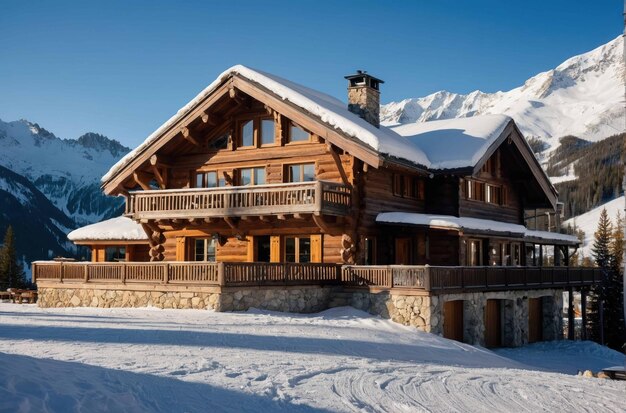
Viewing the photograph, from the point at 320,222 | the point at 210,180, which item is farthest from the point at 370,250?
the point at 210,180

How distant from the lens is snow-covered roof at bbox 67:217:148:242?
35500mm

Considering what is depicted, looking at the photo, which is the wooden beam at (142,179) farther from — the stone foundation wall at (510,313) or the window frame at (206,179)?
the stone foundation wall at (510,313)

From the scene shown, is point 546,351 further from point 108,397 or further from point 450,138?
point 108,397

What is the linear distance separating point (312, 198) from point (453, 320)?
22.1 feet

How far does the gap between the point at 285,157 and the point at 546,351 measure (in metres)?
13.5

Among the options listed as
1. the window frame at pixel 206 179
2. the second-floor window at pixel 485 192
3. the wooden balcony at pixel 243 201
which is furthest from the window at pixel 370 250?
the window frame at pixel 206 179

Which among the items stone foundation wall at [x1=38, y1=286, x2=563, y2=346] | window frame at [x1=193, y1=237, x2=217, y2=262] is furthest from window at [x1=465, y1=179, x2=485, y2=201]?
window frame at [x1=193, y1=237, x2=217, y2=262]

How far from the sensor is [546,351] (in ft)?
99.4

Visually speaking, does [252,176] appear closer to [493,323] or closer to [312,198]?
[312,198]

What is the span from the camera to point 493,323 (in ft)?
98.7

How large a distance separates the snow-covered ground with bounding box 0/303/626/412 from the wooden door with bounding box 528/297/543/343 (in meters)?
14.6

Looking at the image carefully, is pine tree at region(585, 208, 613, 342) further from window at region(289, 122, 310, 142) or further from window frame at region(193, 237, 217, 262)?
window frame at region(193, 237, 217, 262)

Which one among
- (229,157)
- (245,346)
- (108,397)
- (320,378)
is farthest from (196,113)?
(108,397)

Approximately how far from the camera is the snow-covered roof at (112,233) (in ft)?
116
